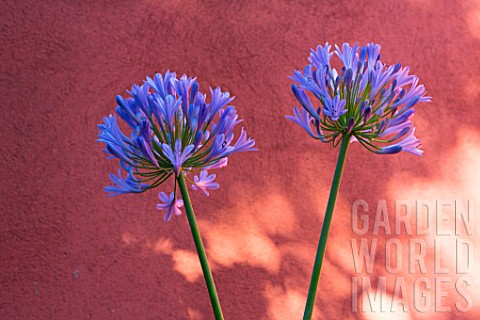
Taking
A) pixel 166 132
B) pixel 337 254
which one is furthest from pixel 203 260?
pixel 337 254

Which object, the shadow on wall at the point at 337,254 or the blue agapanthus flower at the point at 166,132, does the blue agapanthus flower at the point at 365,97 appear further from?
the shadow on wall at the point at 337,254

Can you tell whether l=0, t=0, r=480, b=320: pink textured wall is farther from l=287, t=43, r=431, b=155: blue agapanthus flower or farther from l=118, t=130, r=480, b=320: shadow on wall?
l=287, t=43, r=431, b=155: blue agapanthus flower

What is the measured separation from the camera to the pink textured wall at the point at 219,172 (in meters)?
1.66

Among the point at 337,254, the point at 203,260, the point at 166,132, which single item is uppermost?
the point at 337,254

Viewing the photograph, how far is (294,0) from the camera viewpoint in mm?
1811

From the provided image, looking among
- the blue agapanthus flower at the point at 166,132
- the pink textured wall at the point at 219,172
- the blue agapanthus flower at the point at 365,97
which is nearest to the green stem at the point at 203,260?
the blue agapanthus flower at the point at 166,132

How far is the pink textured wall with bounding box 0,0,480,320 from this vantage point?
1.66m

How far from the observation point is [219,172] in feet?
5.77

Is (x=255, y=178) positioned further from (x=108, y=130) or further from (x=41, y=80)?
(x=108, y=130)

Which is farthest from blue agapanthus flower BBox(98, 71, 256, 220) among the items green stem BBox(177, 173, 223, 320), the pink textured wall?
the pink textured wall

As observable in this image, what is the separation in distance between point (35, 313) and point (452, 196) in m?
1.23

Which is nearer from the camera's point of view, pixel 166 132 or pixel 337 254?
pixel 166 132

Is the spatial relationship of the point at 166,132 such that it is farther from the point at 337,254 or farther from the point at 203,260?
the point at 337,254

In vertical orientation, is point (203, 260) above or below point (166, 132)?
below
